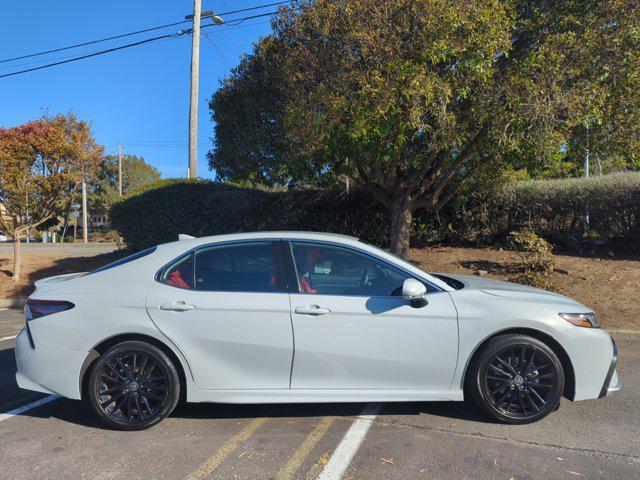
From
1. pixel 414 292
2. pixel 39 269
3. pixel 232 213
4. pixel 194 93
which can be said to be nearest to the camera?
pixel 414 292

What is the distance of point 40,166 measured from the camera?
12.2m

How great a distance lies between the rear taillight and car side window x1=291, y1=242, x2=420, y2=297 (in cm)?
190

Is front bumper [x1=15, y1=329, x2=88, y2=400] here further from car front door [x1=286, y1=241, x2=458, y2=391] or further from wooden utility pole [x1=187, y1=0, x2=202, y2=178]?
wooden utility pole [x1=187, y1=0, x2=202, y2=178]

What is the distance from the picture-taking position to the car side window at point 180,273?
155 inches

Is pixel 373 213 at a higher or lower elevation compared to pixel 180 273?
higher

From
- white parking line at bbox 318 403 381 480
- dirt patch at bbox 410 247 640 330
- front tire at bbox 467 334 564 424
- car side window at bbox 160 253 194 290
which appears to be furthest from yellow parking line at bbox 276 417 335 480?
dirt patch at bbox 410 247 640 330

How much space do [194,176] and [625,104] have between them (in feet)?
33.2

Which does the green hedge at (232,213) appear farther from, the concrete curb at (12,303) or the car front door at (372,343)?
the car front door at (372,343)

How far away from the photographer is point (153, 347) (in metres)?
3.80

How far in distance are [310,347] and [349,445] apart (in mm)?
763

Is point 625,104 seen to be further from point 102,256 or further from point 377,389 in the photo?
point 102,256

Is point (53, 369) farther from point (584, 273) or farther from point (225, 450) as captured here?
point (584, 273)

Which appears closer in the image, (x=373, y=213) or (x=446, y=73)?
(x=446, y=73)

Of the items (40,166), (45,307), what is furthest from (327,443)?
(40,166)
